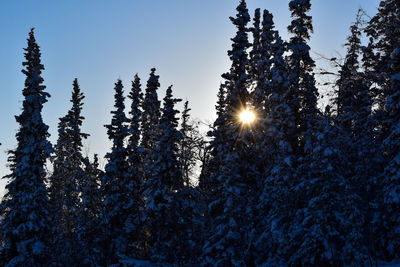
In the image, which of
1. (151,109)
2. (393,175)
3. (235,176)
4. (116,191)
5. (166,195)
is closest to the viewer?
(393,175)

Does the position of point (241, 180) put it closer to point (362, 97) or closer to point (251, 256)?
point (251, 256)

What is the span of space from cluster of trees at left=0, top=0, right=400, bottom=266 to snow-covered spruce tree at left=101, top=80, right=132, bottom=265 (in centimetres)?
10

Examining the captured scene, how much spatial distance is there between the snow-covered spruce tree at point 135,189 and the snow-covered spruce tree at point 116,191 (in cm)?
44

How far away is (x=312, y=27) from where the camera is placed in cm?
3178

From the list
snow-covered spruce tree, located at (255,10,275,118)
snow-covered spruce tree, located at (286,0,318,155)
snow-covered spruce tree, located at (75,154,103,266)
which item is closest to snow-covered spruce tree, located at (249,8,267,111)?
snow-covered spruce tree, located at (255,10,275,118)

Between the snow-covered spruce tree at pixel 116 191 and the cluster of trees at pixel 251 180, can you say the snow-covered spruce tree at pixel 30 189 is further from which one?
the snow-covered spruce tree at pixel 116 191

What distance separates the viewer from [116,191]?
34.2 meters

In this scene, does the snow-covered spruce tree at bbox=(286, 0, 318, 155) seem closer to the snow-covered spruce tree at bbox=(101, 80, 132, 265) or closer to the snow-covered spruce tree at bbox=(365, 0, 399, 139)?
the snow-covered spruce tree at bbox=(365, 0, 399, 139)

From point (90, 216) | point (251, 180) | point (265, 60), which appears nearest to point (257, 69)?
point (265, 60)

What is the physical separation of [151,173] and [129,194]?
5.83 meters

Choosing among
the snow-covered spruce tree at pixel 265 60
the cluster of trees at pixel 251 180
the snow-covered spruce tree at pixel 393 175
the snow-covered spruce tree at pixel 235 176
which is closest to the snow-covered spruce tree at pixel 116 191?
the cluster of trees at pixel 251 180

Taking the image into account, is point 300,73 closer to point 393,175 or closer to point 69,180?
point 393,175

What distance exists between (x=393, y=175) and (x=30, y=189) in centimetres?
2504

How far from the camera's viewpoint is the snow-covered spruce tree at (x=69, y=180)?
37.2 meters
